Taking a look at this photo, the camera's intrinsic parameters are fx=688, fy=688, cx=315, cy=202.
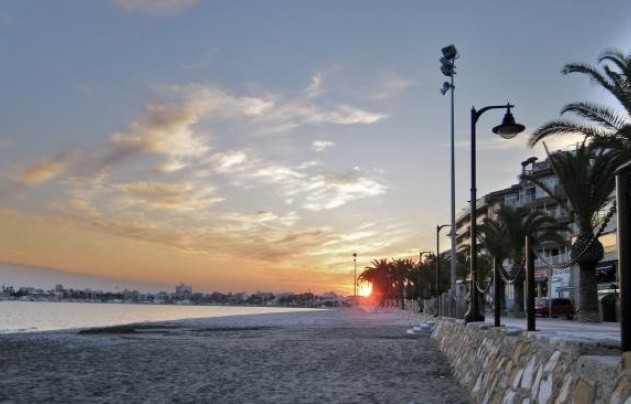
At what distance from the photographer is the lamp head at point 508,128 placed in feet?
48.8

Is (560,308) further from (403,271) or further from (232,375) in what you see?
(403,271)

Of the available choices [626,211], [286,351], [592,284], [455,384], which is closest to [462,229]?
[592,284]

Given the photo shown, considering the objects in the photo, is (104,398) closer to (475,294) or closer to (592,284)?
(475,294)

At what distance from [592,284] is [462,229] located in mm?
99783

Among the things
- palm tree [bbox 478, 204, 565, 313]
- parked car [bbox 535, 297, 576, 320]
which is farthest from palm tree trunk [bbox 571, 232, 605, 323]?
parked car [bbox 535, 297, 576, 320]

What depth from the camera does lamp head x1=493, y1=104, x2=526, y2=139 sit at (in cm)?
1487

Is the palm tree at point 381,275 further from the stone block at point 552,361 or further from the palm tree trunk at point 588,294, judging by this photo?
the stone block at point 552,361

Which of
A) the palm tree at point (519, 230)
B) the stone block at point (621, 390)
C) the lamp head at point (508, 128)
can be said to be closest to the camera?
the stone block at point (621, 390)

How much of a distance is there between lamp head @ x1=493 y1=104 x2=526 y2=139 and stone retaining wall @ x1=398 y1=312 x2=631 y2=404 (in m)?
4.57

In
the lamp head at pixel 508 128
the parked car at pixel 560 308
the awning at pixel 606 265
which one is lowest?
the parked car at pixel 560 308

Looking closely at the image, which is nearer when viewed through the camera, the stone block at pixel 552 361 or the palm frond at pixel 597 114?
the stone block at pixel 552 361

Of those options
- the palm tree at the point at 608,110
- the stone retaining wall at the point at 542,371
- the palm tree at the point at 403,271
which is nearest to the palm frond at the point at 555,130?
the palm tree at the point at 608,110

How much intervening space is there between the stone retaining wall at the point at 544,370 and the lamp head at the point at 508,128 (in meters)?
4.57

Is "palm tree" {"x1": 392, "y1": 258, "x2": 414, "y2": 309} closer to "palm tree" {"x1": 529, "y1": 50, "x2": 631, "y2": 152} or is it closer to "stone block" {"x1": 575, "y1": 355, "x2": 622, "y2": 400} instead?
"palm tree" {"x1": 529, "y1": 50, "x2": 631, "y2": 152}
